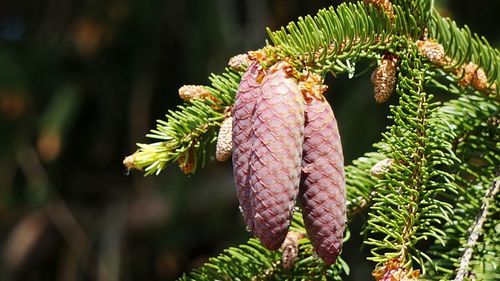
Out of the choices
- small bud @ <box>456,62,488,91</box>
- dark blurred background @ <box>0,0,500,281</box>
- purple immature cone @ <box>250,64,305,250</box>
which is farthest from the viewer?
dark blurred background @ <box>0,0,500,281</box>

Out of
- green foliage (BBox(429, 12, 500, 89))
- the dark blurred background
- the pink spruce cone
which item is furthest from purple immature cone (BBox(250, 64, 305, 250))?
the dark blurred background

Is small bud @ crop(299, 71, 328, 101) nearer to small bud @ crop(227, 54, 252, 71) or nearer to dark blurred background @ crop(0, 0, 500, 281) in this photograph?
small bud @ crop(227, 54, 252, 71)

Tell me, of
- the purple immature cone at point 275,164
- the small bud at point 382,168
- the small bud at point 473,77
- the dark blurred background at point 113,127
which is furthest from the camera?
the dark blurred background at point 113,127

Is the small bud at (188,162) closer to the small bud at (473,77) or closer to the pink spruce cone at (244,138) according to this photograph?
the pink spruce cone at (244,138)

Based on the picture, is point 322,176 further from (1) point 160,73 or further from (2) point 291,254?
(1) point 160,73

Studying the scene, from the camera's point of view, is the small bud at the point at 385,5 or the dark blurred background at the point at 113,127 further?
the dark blurred background at the point at 113,127

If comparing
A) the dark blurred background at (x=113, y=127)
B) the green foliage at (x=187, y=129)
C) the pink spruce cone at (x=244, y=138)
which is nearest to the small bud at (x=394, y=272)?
the pink spruce cone at (x=244, y=138)

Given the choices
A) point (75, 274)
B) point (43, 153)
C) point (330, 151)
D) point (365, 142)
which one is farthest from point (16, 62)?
point (330, 151)
